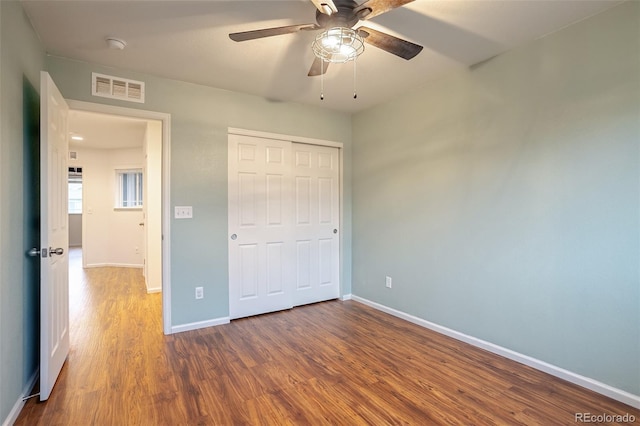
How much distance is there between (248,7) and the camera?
195 centimetres

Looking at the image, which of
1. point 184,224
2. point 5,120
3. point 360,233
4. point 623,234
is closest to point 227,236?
point 184,224

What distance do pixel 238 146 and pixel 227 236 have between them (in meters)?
0.97

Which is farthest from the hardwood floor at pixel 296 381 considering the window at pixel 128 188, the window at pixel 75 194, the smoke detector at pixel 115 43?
the window at pixel 75 194

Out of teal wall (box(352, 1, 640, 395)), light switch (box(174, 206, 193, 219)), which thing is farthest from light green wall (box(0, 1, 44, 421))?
teal wall (box(352, 1, 640, 395))

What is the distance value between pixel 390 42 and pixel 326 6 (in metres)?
0.51

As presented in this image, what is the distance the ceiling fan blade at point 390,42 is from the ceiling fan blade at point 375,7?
0.29 feet

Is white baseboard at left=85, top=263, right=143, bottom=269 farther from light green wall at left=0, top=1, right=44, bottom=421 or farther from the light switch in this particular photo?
light green wall at left=0, top=1, right=44, bottom=421

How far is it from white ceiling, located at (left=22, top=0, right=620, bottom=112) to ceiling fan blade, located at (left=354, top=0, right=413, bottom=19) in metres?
0.41

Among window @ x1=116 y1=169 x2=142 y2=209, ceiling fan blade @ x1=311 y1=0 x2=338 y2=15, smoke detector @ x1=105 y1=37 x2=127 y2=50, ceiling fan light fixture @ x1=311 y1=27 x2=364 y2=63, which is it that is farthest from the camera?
window @ x1=116 y1=169 x2=142 y2=209

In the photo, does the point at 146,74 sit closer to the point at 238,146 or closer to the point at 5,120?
the point at 238,146

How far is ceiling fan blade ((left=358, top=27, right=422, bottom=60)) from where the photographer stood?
1787 millimetres

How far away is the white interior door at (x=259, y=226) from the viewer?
11.2 feet

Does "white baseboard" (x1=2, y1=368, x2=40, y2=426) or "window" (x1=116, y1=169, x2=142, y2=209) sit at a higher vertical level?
"window" (x1=116, y1=169, x2=142, y2=209)

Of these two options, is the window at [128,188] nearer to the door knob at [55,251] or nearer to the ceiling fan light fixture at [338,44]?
the door knob at [55,251]
